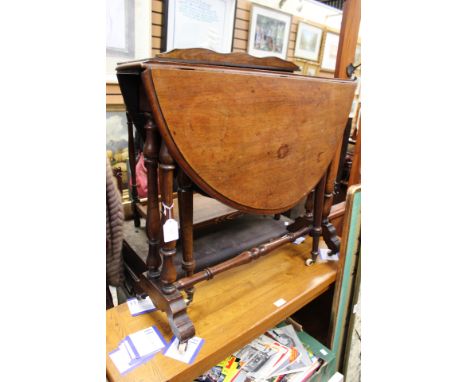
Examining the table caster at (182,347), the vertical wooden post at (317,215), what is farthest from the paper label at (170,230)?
the vertical wooden post at (317,215)

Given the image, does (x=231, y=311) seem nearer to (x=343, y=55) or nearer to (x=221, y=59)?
(x=221, y=59)

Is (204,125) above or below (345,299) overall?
above

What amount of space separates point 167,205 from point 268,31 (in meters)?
1.86

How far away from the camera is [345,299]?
1.32m

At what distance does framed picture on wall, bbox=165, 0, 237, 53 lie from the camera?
1722mm

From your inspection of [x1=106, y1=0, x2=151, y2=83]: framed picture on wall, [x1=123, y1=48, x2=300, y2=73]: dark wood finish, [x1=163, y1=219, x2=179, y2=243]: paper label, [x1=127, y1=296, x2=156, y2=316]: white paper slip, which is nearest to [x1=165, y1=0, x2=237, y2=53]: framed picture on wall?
[x1=106, y1=0, x2=151, y2=83]: framed picture on wall

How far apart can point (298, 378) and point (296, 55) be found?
232 centimetres

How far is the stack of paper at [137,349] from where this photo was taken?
33.4 inches

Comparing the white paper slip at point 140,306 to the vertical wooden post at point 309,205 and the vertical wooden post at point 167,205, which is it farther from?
the vertical wooden post at point 309,205

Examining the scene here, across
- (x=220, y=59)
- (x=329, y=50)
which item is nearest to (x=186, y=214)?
(x=220, y=59)

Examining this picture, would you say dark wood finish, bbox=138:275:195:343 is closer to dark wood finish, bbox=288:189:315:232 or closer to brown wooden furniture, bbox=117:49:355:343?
brown wooden furniture, bbox=117:49:355:343

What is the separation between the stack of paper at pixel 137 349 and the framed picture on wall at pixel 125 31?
1.26m
